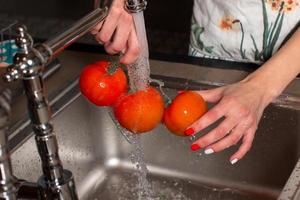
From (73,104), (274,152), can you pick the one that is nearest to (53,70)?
(73,104)

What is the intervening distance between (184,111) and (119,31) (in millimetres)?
166

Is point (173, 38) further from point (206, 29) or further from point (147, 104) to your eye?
point (147, 104)

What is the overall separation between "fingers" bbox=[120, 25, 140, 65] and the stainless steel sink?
0.60ft

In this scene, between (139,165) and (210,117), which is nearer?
(210,117)

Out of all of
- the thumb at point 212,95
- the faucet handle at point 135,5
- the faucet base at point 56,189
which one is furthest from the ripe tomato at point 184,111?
the faucet base at point 56,189

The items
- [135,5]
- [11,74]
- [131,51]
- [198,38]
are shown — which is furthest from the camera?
[198,38]

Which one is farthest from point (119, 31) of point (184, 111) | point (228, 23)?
point (228, 23)

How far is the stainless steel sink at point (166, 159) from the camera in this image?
103cm

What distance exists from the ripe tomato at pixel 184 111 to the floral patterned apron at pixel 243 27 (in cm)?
29

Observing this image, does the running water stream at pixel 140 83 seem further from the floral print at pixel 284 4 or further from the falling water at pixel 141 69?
the floral print at pixel 284 4

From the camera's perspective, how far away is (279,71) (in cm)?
94

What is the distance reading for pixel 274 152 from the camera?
1.04m

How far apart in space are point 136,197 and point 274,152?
0.26 metres

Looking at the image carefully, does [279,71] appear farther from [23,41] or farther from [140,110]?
[23,41]
